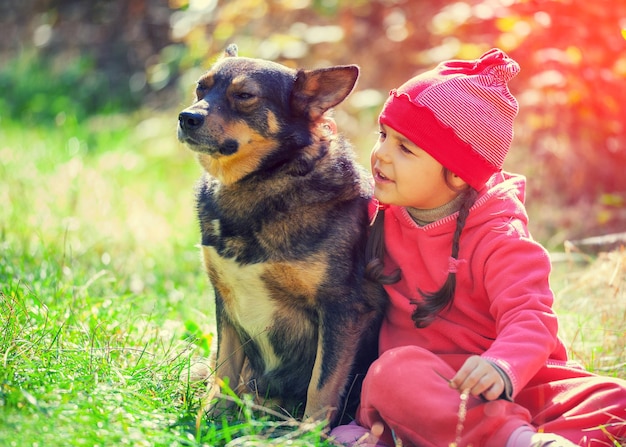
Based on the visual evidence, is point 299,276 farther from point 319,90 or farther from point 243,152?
point 319,90

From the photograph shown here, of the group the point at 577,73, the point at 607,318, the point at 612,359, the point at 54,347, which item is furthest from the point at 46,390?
the point at 577,73

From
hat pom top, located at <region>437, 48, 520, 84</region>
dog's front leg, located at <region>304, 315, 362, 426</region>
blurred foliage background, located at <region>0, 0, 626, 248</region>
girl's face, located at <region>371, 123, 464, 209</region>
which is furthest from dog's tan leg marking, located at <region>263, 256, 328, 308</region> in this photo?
blurred foliage background, located at <region>0, 0, 626, 248</region>

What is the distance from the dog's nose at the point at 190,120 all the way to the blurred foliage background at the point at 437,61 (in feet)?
2.60

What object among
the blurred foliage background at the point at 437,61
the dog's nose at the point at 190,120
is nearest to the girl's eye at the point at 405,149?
the dog's nose at the point at 190,120

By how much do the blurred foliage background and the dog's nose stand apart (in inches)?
31.2

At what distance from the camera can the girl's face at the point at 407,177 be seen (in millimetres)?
2791

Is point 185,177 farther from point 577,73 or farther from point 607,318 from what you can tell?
point 607,318

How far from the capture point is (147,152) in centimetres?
748

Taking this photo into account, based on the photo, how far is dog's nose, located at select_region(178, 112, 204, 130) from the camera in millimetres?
2998

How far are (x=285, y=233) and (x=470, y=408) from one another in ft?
3.09

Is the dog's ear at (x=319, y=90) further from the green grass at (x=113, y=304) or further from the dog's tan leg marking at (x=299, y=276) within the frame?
the green grass at (x=113, y=304)

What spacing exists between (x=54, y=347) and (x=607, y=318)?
2.58 meters

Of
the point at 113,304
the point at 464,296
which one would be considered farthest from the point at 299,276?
the point at 113,304

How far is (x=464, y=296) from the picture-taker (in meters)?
2.82
